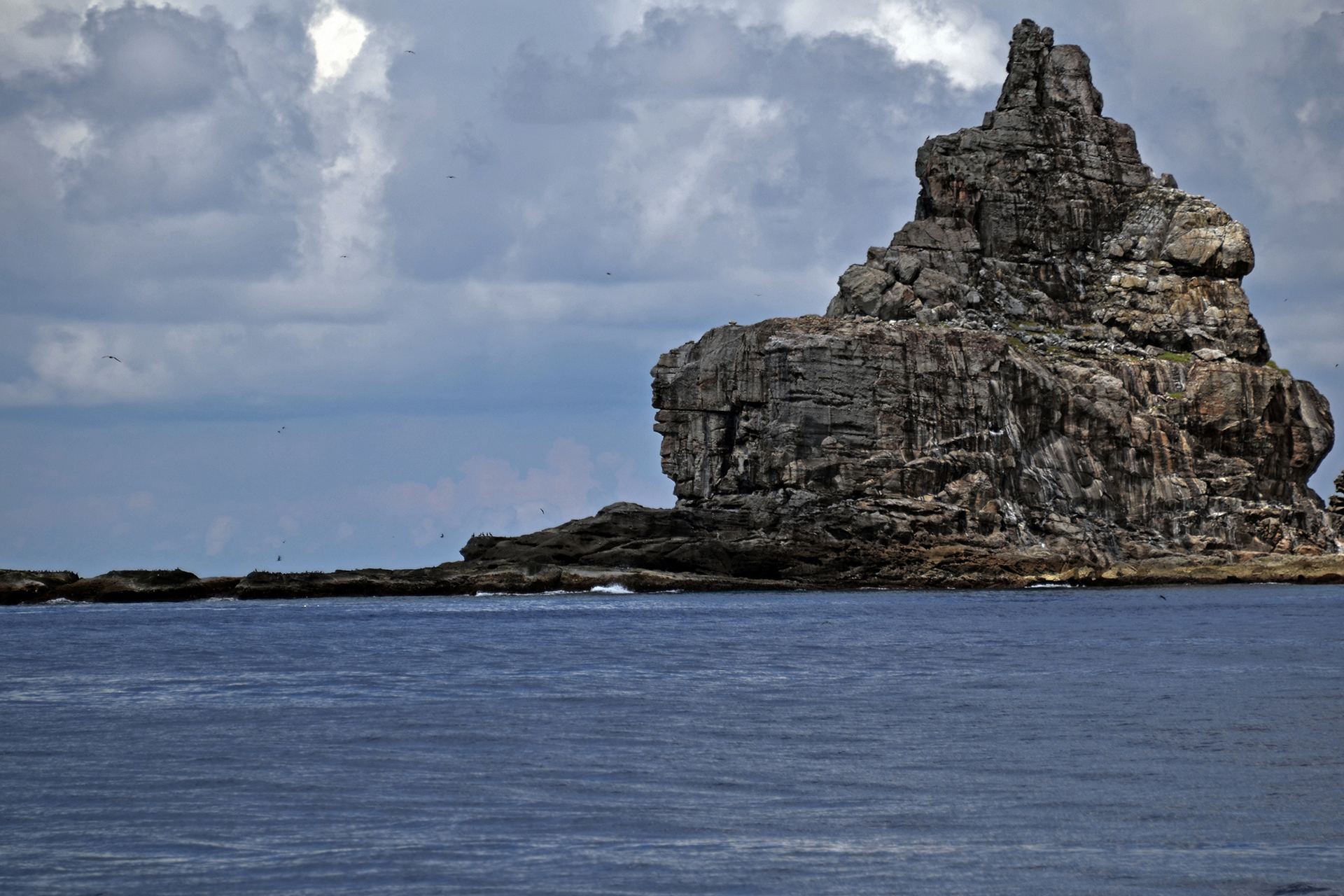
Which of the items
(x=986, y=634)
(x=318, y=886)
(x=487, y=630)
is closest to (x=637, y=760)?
(x=318, y=886)

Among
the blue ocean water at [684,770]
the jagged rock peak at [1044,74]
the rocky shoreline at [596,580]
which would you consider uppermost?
the jagged rock peak at [1044,74]

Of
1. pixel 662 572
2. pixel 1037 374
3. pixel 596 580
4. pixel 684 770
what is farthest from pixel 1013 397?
pixel 684 770

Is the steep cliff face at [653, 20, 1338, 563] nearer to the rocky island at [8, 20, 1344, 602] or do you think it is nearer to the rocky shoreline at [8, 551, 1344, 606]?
the rocky island at [8, 20, 1344, 602]

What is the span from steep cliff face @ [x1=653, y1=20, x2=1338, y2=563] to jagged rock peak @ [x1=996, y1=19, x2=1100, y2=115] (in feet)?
0.78

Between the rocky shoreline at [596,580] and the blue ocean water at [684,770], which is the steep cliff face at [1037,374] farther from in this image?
the blue ocean water at [684,770]

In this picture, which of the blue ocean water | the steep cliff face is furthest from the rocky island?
the blue ocean water

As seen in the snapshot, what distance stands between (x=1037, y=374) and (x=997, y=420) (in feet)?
22.2

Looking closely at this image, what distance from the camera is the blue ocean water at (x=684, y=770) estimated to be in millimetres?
17047

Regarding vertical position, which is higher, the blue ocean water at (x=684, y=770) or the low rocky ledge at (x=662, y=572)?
the low rocky ledge at (x=662, y=572)

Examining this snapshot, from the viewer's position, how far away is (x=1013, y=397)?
127 meters

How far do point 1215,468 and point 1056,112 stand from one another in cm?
3894

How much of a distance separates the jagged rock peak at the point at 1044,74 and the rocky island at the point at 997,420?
0.24 meters

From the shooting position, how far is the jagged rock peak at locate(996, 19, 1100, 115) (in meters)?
145

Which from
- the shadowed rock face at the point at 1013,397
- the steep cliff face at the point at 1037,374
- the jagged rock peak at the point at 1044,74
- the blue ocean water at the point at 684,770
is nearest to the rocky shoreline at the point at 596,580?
the shadowed rock face at the point at 1013,397
